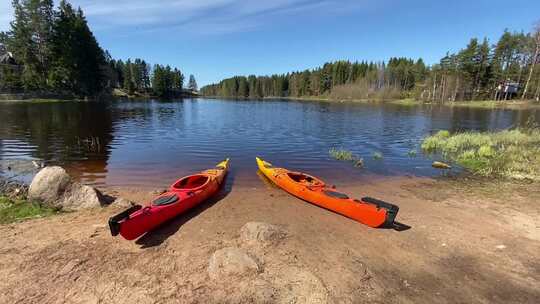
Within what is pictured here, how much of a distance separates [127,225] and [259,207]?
4.33 m

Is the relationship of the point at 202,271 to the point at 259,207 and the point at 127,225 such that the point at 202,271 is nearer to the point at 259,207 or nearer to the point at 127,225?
the point at 127,225

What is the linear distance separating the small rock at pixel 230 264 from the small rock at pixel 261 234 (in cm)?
80

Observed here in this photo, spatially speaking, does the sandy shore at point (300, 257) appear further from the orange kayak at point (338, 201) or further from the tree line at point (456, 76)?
the tree line at point (456, 76)

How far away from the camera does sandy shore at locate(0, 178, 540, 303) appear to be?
16.6 feet

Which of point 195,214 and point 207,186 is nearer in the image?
point 195,214

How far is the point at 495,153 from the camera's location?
16438 mm

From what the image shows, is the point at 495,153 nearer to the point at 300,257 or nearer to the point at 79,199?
the point at 300,257

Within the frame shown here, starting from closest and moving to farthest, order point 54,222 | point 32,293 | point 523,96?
point 32,293 < point 54,222 < point 523,96

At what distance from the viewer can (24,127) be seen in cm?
2638

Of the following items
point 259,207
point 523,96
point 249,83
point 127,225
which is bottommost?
point 259,207

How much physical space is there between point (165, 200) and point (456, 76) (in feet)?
308

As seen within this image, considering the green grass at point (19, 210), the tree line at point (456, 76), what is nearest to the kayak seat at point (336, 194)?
the green grass at point (19, 210)

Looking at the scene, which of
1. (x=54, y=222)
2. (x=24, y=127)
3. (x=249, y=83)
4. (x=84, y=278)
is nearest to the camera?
(x=84, y=278)

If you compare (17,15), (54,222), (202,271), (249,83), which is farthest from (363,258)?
(249,83)
